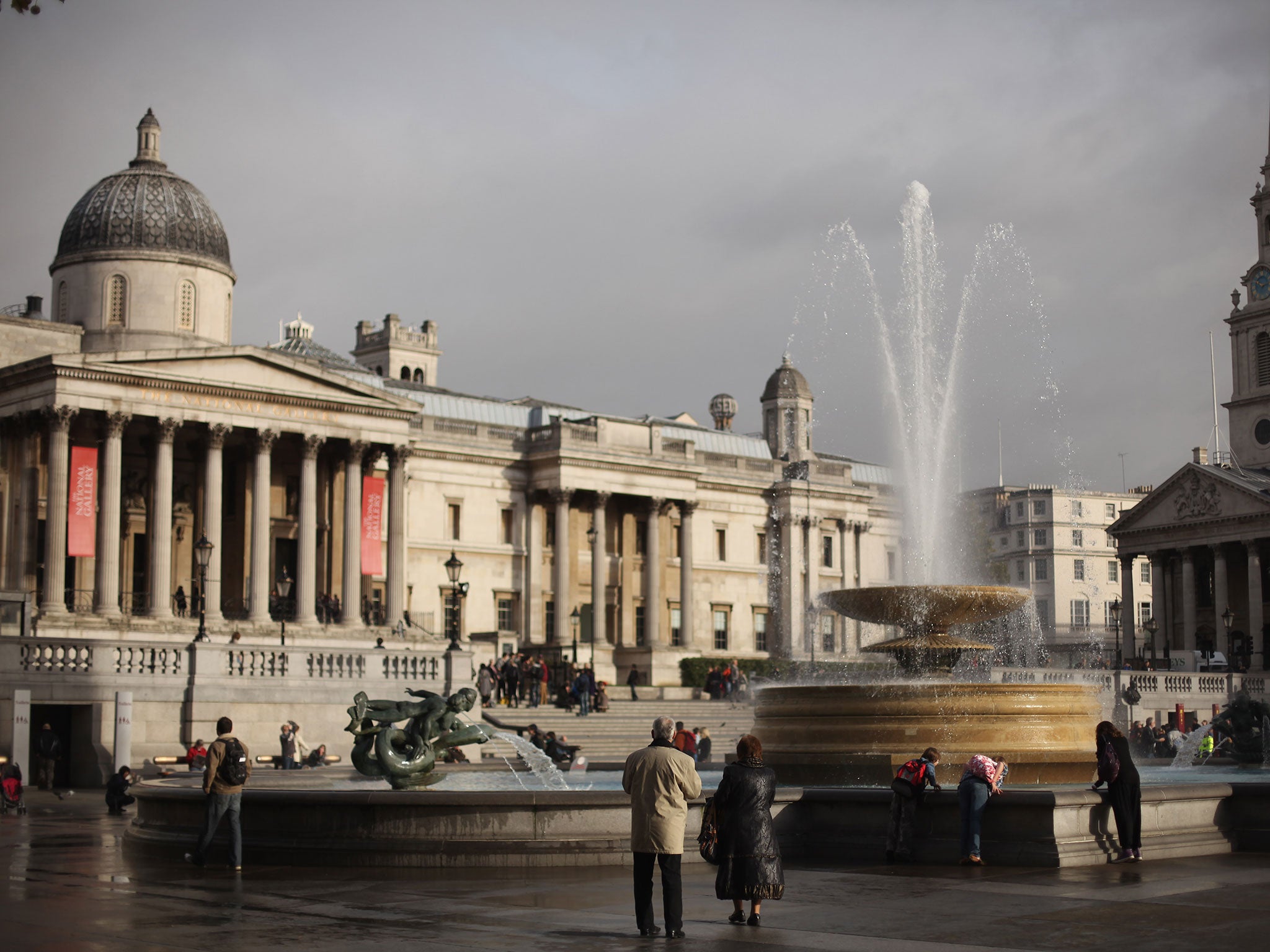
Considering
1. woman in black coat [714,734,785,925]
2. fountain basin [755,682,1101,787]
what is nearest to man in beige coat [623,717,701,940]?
woman in black coat [714,734,785,925]

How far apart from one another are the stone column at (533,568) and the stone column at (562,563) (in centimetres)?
97

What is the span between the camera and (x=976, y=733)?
64.8 ft

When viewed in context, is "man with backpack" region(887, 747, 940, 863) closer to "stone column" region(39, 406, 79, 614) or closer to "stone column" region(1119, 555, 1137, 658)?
"stone column" region(39, 406, 79, 614)

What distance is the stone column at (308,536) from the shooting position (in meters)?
56.1

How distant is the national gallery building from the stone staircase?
3921 mm

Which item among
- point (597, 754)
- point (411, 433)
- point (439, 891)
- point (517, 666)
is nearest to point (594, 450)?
point (411, 433)

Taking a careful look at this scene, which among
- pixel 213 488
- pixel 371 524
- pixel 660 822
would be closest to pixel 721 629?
pixel 371 524

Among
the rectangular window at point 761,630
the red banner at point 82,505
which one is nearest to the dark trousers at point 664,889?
the red banner at point 82,505

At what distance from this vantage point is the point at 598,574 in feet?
235

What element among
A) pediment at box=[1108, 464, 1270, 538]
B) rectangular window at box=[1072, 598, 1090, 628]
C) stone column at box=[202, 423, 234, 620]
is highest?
pediment at box=[1108, 464, 1270, 538]

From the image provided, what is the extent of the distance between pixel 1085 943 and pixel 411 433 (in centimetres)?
5728

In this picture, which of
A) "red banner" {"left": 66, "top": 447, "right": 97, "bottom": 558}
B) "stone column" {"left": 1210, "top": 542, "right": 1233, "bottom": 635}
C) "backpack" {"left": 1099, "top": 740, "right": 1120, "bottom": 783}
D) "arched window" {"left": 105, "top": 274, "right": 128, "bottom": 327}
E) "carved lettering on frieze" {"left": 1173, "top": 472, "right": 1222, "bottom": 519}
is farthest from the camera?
"carved lettering on frieze" {"left": 1173, "top": 472, "right": 1222, "bottom": 519}

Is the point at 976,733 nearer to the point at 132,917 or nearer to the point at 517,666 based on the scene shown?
the point at 132,917

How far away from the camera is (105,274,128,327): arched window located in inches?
2279
